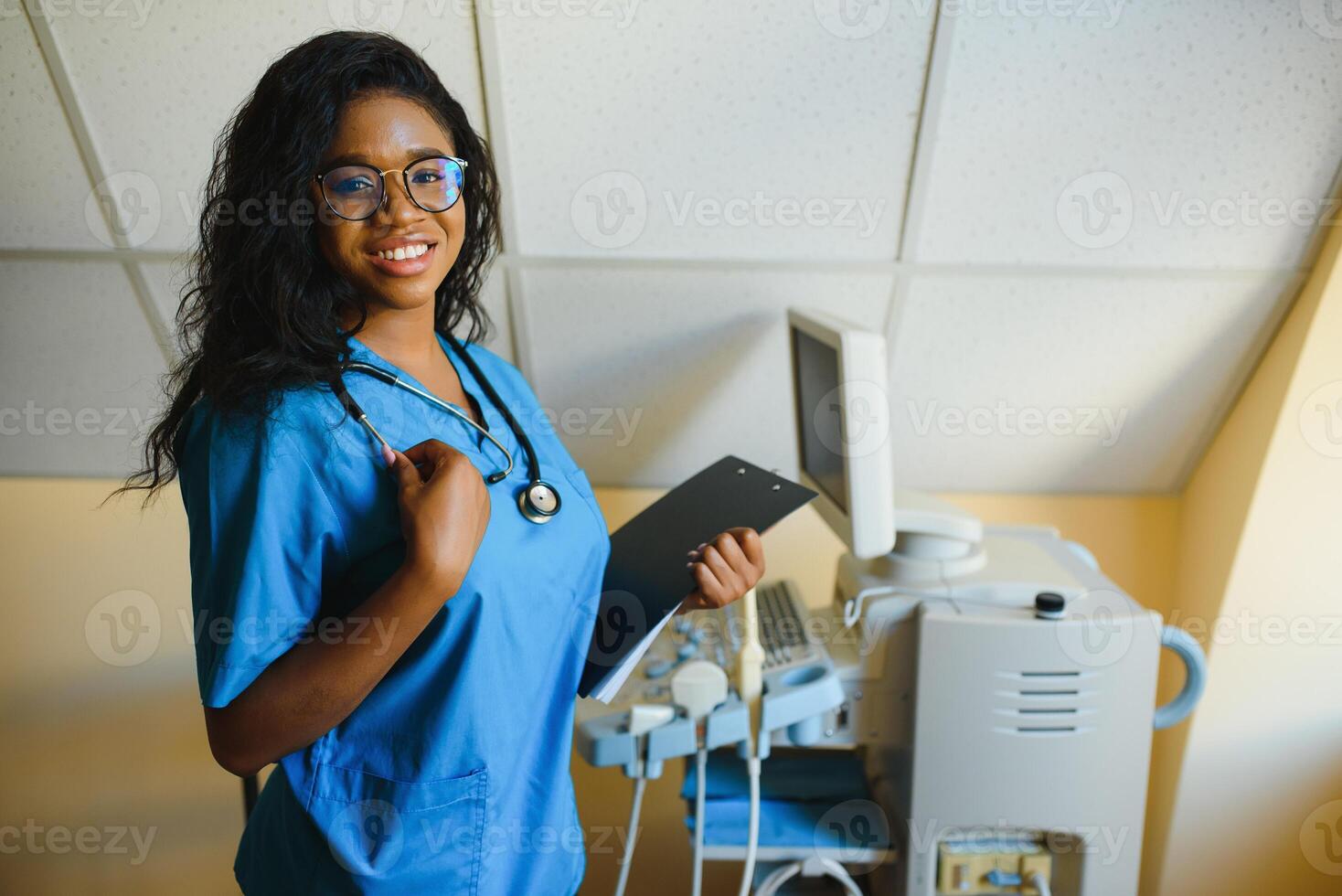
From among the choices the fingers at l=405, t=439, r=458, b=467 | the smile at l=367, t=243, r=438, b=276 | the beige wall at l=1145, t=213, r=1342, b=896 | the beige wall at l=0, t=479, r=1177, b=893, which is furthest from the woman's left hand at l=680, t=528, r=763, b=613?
the beige wall at l=1145, t=213, r=1342, b=896

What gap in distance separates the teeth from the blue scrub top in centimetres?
10

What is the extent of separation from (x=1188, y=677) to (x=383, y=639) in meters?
1.22

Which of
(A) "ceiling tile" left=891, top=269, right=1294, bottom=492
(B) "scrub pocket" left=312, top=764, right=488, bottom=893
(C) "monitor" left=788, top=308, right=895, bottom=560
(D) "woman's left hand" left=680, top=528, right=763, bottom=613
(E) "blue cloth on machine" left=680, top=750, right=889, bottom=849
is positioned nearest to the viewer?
(B) "scrub pocket" left=312, top=764, right=488, bottom=893

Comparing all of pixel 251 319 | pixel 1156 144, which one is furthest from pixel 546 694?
pixel 1156 144

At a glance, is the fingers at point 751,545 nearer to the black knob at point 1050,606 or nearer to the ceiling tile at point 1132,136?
the black knob at point 1050,606

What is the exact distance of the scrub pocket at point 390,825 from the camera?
96cm

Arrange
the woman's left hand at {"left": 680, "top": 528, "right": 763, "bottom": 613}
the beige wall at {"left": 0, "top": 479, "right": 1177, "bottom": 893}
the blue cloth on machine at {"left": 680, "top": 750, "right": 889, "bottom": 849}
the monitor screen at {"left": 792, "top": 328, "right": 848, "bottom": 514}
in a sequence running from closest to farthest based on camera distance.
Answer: the woman's left hand at {"left": 680, "top": 528, "right": 763, "bottom": 613}
the monitor screen at {"left": 792, "top": 328, "right": 848, "bottom": 514}
the blue cloth on machine at {"left": 680, "top": 750, "right": 889, "bottom": 849}
the beige wall at {"left": 0, "top": 479, "right": 1177, "bottom": 893}

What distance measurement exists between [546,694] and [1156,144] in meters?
1.22

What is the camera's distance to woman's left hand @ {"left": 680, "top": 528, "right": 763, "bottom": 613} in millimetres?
1127

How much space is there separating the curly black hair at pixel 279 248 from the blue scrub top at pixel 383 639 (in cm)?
3

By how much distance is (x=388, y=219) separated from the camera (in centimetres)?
92

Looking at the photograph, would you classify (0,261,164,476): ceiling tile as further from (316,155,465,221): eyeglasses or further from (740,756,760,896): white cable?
(740,756,760,896): white cable

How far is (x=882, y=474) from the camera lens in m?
1.38

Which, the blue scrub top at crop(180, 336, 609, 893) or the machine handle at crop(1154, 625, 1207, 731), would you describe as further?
the machine handle at crop(1154, 625, 1207, 731)
